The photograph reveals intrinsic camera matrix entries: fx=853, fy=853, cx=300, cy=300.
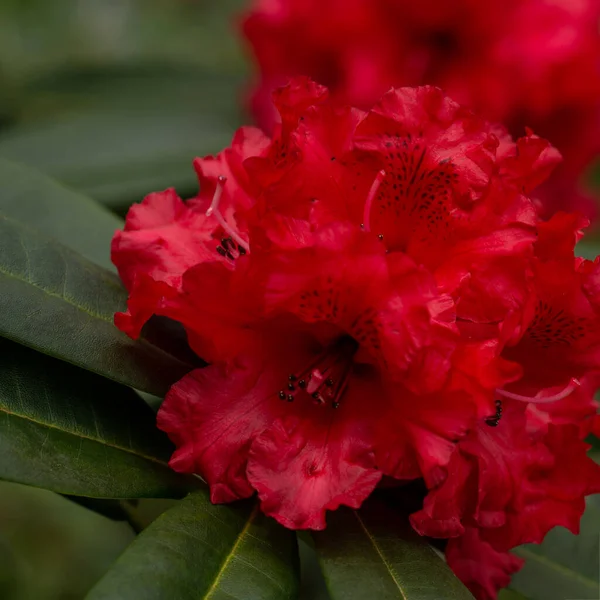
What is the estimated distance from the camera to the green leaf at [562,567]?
926 millimetres

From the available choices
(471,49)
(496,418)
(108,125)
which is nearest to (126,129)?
(108,125)

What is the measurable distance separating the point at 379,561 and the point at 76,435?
0.28 meters

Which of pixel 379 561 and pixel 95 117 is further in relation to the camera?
pixel 95 117

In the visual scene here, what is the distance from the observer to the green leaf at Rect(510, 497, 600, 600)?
926mm

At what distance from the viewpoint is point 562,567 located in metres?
0.96

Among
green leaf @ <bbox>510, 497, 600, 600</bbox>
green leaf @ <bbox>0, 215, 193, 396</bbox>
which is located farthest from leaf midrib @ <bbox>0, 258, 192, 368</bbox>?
green leaf @ <bbox>510, 497, 600, 600</bbox>

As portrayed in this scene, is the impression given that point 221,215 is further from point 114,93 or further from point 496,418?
point 114,93

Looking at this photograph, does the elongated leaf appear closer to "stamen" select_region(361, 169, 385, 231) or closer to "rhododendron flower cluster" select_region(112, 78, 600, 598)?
"rhododendron flower cluster" select_region(112, 78, 600, 598)

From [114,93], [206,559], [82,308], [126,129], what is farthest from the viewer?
[114,93]

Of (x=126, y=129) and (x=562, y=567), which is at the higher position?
(x=126, y=129)

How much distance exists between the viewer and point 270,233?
675mm

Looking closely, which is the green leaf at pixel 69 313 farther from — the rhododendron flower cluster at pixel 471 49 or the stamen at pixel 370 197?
the rhododendron flower cluster at pixel 471 49

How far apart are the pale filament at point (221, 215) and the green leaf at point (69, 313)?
13cm

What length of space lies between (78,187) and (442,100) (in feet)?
3.38
